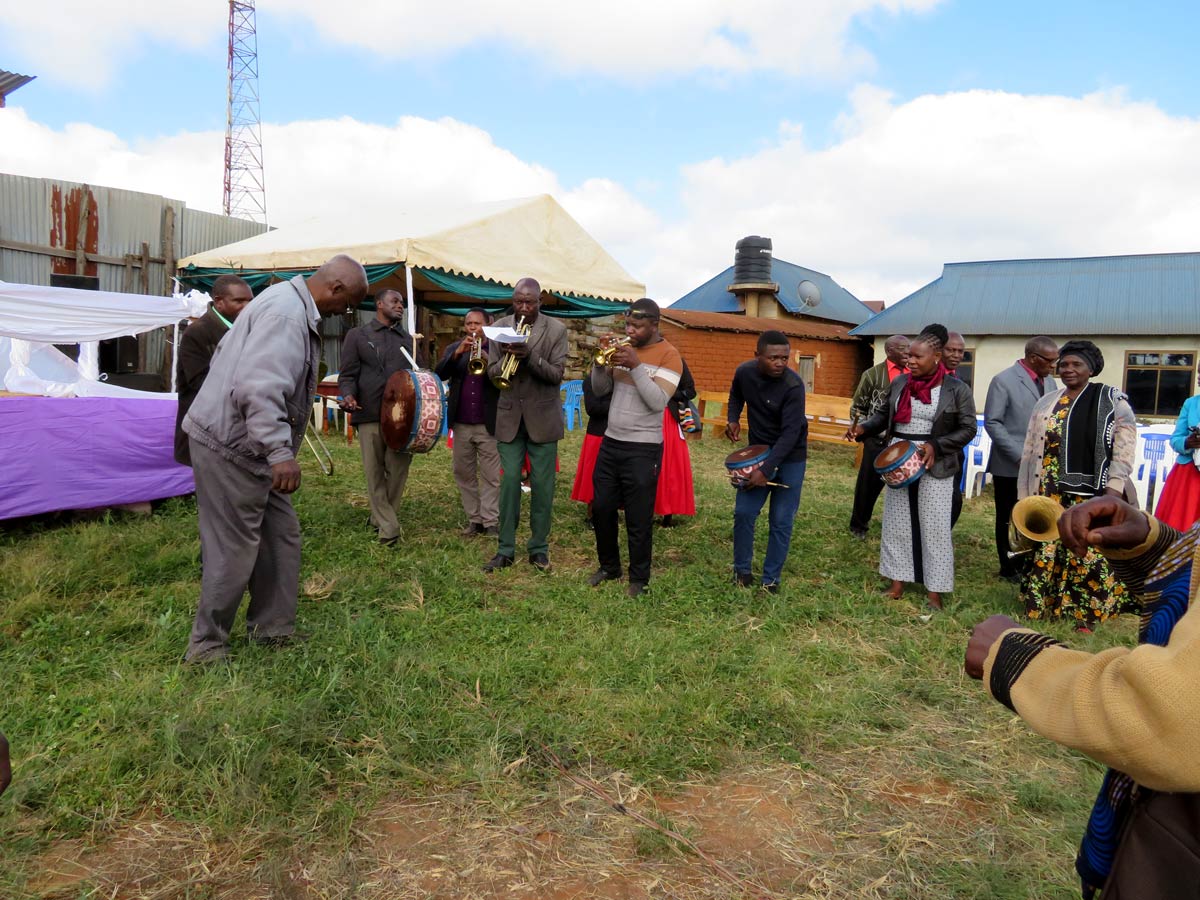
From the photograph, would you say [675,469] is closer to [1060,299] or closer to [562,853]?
[562,853]

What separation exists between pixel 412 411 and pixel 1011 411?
4.32 metres

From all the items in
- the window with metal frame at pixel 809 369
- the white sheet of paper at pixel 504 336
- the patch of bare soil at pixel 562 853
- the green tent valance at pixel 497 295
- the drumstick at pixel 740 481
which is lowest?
the patch of bare soil at pixel 562 853

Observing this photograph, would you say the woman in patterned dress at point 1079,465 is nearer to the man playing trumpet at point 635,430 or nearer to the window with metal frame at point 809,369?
the man playing trumpet at point 635,430

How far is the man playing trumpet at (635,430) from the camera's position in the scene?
493 cm

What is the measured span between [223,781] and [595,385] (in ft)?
10.3

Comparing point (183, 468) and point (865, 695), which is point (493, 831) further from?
point (183, 468)

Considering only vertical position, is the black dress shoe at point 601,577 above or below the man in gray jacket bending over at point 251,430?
below

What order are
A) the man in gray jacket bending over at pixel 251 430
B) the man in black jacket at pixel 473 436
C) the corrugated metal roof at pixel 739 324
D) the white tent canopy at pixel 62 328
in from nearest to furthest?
the man in gray jacket bending over at pixel 251 430
the man in black jacket at pixel 473 436
the white tent canopy at pixel 62 328
the corrugated metal roof at pixel 739 324

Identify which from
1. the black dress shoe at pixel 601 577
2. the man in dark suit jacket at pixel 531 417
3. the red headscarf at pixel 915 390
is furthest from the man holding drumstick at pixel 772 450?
the man in dark suit jacket at pixel 531 417

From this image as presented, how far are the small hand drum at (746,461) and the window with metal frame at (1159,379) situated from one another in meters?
15.8

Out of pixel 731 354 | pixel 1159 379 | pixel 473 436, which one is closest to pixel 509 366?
pixel 473 436

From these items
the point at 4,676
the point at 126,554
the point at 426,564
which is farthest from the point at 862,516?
the point at 4,676

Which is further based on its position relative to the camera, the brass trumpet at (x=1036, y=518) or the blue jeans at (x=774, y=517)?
the blue jeans at (x=774, y=517)

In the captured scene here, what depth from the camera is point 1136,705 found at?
3.60 ft
